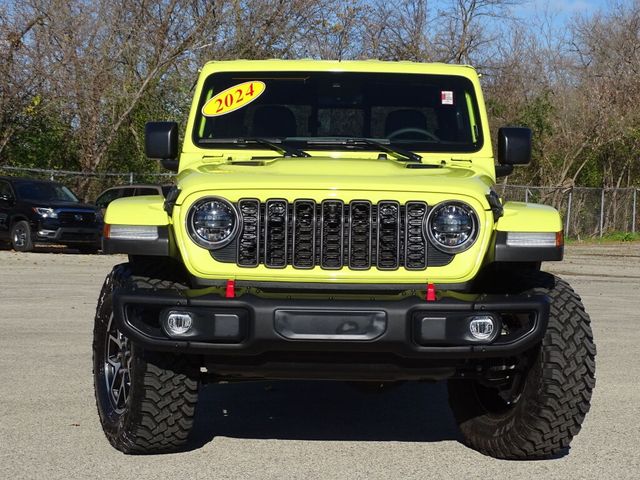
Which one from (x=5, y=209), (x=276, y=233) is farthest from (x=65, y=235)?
(x=276, y=233)

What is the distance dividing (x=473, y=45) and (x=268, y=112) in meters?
39.2

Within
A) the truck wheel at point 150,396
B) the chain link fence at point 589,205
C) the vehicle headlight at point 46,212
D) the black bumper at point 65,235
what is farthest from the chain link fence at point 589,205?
the truck wheel at point 150,396

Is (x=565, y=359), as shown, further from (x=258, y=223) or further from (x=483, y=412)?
(x=258, y=223)

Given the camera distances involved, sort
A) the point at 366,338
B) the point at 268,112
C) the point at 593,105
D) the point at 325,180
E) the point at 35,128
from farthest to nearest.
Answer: the point at 593,105, the point at 35,128, the point at 268,112, the point at 325,180, the point at 366,338

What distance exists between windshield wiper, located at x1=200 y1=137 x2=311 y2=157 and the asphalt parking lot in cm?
156

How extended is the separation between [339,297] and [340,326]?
1.04 feet

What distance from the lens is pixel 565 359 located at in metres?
5.68

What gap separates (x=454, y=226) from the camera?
5609 millimetres

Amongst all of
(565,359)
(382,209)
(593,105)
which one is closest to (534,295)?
(565,359)

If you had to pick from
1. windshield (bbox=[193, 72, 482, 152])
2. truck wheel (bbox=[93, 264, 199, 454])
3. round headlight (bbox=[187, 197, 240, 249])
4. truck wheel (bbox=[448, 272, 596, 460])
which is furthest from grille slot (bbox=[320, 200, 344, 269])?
windshield (bbox=[193, 72, 482, 152])

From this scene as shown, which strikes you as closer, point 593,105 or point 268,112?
point 268,112

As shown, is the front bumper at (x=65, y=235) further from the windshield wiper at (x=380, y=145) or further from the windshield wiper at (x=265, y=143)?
the windshield wiper at (x=380, y=145)

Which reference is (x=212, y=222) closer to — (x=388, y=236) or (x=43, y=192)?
(x=388, y=236)

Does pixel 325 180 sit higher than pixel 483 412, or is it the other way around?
pixel 325 180
